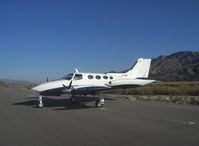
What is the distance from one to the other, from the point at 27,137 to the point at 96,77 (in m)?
10.8

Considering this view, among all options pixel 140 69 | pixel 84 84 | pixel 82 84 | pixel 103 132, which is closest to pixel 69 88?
pixel 82 84

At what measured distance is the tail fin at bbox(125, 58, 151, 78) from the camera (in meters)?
20.9

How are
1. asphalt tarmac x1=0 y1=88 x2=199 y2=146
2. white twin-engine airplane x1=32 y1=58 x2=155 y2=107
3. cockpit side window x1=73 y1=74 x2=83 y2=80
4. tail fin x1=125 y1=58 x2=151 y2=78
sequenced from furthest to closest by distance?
tail fin x1=125 y1=58 x2=151 y2=78 < cockpit side window x1=73 y1=74 x2=83 y2=80 < white twin-engine airplane x1=32 y1=58 x2=155 y2=107 < asphalt tarmac x1=0 y1=88 x2=199 y2=146

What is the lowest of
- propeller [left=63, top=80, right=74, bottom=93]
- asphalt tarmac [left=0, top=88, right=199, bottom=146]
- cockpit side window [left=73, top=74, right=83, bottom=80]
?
asphalt tarmac [left=0, top=88, right=199, bottom=146]

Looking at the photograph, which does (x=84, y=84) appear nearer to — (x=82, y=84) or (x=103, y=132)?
(x=82, y=84)

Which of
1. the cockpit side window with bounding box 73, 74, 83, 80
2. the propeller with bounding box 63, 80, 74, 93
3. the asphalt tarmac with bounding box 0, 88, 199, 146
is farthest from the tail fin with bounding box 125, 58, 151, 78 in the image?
the asphalt tarmac with bounding box 0, 88, 199, 146

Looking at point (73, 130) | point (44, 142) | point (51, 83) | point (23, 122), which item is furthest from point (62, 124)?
point (51, 83)

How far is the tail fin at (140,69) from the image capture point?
2088cm

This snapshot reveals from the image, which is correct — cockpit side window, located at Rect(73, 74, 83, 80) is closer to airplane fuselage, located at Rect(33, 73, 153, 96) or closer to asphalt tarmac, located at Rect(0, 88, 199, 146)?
airplane fuselage, located at Rect(33, 73, 153, 96)

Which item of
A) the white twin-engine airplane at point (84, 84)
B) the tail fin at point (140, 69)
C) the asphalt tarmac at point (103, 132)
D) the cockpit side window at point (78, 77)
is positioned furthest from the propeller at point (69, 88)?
the tail fin at point (140, 69)

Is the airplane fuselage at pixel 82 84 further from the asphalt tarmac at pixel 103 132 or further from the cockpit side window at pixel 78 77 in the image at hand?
the asphalt tarmac at pixel 103 132

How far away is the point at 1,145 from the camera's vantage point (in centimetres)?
649

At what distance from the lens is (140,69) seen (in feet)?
69.8

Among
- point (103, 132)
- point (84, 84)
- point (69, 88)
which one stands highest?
point (84, 84)
